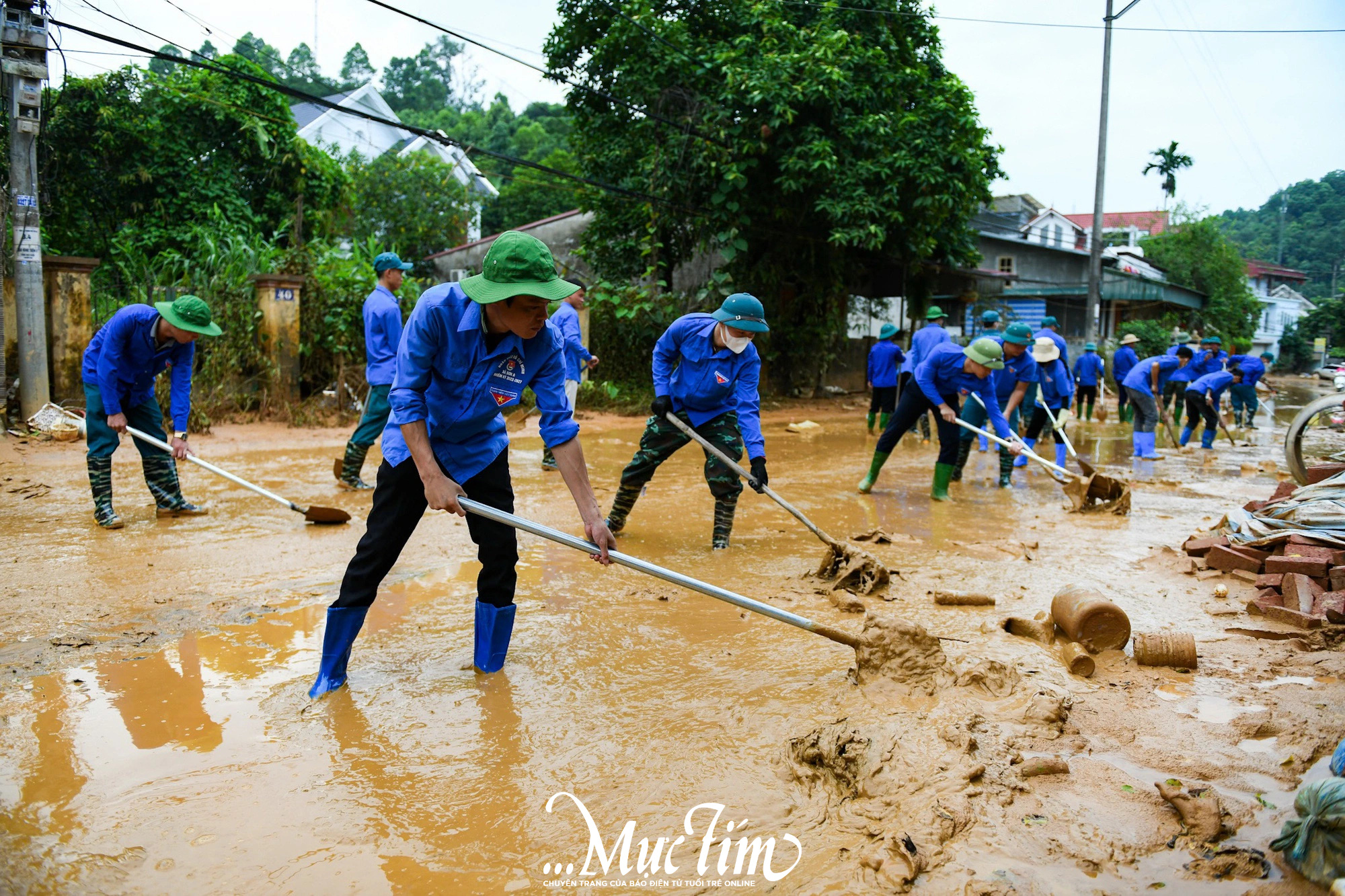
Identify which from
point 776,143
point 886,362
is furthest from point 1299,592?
point 776,143

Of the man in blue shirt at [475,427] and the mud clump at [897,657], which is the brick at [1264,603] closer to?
the mud clump at [897,657]

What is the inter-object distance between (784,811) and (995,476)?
7.70 metres

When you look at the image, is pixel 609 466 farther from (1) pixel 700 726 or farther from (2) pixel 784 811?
(2) pixel 784 811

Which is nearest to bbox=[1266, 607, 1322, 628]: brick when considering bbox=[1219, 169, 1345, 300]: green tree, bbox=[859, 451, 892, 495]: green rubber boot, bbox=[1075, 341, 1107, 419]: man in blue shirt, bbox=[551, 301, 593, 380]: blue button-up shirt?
bbox=[859, 451, 892, 495]: green rubber boot

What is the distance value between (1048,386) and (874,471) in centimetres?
368

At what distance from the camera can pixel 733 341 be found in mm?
5430

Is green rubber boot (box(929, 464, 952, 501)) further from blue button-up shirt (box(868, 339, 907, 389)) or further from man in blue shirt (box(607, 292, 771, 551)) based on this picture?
blue button-up shirt (box(868, 339, 907, 389))

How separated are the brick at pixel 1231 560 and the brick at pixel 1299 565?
0.20 m

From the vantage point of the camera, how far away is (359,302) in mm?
12047

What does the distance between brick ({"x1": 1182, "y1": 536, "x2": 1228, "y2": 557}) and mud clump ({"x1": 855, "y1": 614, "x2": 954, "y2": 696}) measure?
302 centimetres

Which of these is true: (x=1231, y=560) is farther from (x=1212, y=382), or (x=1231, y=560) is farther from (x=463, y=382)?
(x=1212, y=382)

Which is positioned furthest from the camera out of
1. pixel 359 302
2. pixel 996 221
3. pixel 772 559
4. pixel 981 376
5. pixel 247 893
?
pixel 996 221

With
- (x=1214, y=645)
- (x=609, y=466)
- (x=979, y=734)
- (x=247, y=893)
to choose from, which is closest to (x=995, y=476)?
(x=609, y=466)

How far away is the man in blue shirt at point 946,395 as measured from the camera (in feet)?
24.2
